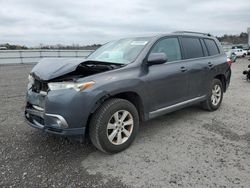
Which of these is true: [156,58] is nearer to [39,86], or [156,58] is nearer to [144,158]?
[144,158]

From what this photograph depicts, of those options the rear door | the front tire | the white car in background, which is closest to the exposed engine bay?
the front tire

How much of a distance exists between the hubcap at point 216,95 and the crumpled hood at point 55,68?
3.40m

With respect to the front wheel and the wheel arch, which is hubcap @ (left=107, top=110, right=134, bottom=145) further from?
the wheel arch

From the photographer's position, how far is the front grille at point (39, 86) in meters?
3.44

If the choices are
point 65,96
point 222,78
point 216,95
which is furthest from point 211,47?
point 65,96

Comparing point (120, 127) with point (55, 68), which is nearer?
point (55, 68)

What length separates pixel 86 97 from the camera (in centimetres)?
312

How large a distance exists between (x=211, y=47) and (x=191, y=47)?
3.08 ft

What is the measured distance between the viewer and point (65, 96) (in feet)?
10.2

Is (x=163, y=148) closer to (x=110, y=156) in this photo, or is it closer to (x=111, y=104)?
(x=110, y=156)

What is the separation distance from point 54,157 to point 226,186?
7.29 ft

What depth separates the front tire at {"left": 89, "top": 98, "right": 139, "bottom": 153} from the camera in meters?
3.29

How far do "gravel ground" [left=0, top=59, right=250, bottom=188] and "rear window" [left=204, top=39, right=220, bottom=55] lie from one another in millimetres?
1613

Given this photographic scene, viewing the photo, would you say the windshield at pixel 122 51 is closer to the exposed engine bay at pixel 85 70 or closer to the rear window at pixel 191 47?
the exposed engine bay at pixel 85 70
